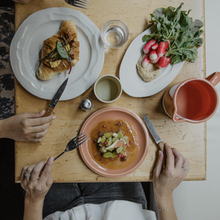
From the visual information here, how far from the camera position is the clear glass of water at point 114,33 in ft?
3.45

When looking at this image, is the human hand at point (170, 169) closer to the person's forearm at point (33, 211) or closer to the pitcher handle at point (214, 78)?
the pitcher handle at point (214, 78)

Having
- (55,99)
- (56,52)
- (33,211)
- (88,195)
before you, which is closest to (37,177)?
(33,211)

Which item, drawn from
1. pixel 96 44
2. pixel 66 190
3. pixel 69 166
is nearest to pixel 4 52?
pixel 96 44

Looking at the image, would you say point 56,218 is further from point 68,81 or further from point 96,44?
point 96,44

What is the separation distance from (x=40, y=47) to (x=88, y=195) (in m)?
1.25

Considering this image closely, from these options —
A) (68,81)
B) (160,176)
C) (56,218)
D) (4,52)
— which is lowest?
(56,218)

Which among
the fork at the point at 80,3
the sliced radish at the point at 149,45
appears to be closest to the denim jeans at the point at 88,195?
the sliced radish at the point at 149,45

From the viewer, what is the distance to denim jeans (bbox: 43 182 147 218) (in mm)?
1396

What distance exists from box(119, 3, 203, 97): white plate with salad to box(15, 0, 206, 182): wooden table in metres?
0.05

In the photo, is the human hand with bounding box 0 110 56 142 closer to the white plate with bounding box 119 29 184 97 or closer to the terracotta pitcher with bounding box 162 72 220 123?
the white plate with bounding box 119 29 184 97

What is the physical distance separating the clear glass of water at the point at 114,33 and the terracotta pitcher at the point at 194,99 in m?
0.45

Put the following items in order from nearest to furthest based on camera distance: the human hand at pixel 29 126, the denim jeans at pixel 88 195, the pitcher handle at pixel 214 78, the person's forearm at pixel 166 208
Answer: the pitcher handle at pixel 214 78 → the human hand at pixel 29 126 → the person's forearm at pixel 166 208 → the denim jeans at pixel 88 195

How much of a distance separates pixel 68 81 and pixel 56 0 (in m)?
0.53

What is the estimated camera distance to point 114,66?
109 cm
